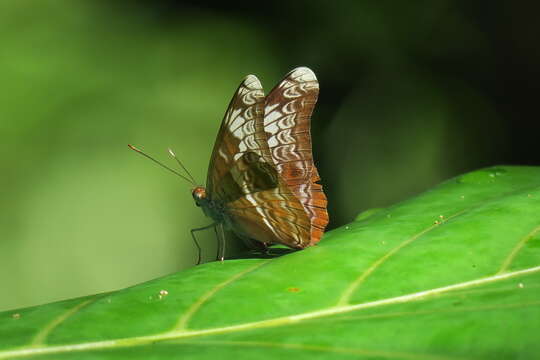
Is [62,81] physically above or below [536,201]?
above

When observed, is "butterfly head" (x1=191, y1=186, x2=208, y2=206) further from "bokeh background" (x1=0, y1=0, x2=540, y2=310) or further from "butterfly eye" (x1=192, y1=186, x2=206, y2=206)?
"bokeh background" (x1=0, y1=0, x2=540, y2=310)

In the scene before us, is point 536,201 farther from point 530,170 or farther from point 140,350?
point 140,350

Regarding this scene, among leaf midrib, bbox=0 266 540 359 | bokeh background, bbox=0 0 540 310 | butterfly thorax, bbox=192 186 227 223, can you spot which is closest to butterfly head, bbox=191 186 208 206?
butterfly thorax, bbox=192 186 227 223

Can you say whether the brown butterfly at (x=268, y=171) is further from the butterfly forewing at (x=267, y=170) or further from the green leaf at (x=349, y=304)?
the green leaf at (x=349, y=304)

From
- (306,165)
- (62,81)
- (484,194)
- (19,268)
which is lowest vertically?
(19,268)

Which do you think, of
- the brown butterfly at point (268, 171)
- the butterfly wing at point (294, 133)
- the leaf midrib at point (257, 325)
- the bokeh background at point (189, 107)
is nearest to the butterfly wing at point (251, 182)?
the brown butterfly at point (268, 171)

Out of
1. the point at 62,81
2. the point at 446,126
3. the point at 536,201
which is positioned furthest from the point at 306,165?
the point at 446,126
